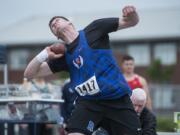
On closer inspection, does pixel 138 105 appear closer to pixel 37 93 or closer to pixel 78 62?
pixel 78 62

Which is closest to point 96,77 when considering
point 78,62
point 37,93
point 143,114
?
point 78,62

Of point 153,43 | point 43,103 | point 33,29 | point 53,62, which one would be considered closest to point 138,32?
point 153,43

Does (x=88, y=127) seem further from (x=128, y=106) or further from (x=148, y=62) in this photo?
(x=148, y=62)

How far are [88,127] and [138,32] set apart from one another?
156ft

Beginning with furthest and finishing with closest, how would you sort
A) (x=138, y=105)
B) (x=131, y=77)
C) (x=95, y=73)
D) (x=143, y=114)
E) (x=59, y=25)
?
(x=131, y=77) < (x=143, y=114) < (x=138, y=105) < (x=59, y=25) < (x=95, y=73)

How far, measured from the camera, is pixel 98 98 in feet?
22.1

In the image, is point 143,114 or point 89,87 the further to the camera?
point 143,114

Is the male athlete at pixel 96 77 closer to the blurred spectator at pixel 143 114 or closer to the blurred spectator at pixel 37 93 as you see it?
the blurred spectator at pixel 143 114

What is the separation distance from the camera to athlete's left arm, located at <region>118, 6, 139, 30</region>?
6.60 meters

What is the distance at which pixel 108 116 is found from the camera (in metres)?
6.83

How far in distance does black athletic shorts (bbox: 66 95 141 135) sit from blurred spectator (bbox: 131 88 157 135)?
53 centimetres

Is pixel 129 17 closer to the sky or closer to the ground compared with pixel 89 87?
closer to the sky

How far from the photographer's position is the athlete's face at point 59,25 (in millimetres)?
6758

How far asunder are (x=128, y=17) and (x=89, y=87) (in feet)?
2.44
